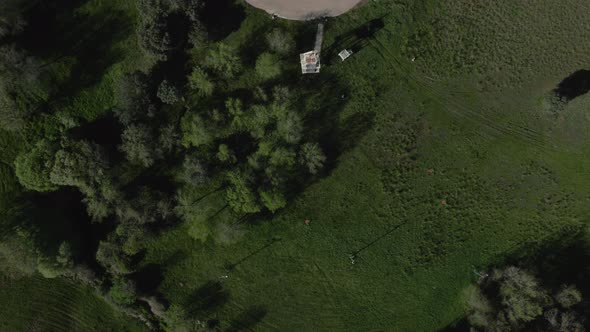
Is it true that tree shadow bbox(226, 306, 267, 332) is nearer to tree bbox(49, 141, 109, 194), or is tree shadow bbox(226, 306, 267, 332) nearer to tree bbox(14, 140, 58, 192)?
tree bbox(49, 141, 109, 194)

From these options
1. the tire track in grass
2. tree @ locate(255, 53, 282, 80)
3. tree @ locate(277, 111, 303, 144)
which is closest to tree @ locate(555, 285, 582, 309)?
the tire track in grass

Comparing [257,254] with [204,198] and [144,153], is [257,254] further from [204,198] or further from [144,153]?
[144,153]

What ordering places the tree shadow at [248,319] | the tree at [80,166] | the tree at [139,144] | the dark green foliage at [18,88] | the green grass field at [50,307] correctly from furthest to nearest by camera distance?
the tree shadow at [248,319]
the green grass field at [50,307]
the tree at [139,144]
the dark green foliage at [18,88]
the tree at [80,166]

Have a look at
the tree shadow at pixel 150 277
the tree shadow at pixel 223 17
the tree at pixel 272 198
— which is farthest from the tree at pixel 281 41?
the tree shadow at pixel 150 277

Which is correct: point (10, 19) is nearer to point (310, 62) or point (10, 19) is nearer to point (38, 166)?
point (38, 166)

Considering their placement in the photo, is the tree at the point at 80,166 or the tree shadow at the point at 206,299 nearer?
the tree at the point at 80,166

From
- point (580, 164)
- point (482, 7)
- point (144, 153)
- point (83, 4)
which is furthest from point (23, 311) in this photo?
point (580, 164)

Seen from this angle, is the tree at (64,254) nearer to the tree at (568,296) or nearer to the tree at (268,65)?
the tree at (268,65)
